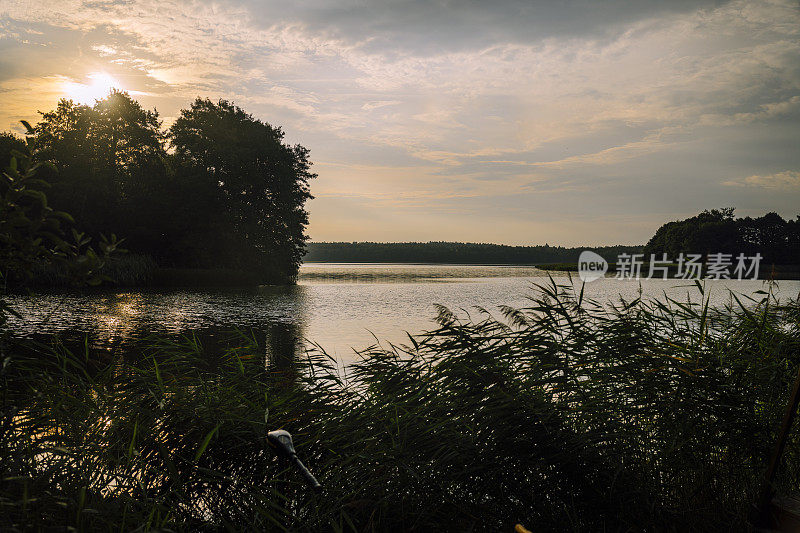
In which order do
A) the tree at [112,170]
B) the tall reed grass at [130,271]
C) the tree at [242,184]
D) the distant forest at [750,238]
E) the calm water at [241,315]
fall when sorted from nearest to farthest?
the calm water at [241,315] → the tall reed grass at [130,271] → the tree at [112,170] → the tree at [242,184] → the distant forest at [750,238]

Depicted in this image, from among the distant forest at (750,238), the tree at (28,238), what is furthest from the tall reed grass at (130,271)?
the distant forest at (750,238)

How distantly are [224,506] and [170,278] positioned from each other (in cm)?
3618

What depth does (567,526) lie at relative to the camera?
13.3 feet

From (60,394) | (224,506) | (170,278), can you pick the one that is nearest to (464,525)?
(224,506)

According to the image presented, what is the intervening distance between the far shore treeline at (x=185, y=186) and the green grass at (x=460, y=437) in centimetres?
3263

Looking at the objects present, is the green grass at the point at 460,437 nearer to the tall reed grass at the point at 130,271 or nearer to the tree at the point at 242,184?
the tall reed grass at the point at 130,271

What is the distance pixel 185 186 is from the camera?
40062 mm

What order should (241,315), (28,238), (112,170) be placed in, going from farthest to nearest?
1. (112,170)
2. (241,315)
3. (28,238)

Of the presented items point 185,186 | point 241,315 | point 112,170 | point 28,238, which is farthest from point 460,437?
point 112,170

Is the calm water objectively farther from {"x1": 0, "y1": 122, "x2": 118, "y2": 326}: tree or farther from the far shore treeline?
A: the far shore treeline

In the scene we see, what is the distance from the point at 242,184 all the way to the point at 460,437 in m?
41.7

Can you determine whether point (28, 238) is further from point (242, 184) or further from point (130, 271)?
point (242, 184)

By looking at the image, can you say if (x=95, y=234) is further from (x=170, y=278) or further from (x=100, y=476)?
(x=100, y=476)

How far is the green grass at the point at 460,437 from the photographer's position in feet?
13.0
